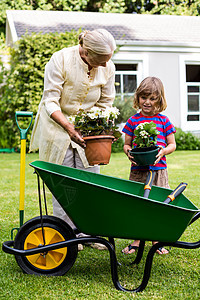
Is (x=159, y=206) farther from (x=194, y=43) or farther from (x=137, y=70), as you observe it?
(x=194, y=43)

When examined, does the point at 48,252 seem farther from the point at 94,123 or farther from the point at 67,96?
the point at 67,96

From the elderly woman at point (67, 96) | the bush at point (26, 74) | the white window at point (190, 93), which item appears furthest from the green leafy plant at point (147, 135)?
the white window at point (190, 93)

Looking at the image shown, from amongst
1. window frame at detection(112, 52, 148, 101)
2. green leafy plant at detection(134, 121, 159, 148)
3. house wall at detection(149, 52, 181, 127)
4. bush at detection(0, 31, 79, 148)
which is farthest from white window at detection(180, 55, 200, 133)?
green leafy plant at detection(134, 121, 159, 148)

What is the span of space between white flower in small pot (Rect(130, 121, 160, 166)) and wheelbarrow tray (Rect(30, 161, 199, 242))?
1.14 ft

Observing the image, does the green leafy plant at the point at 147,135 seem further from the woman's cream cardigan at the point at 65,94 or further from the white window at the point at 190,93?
the white window at the point at 190,93

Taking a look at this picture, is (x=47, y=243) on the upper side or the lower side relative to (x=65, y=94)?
lower

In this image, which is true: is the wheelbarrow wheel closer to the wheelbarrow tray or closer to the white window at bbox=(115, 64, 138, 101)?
the wheelbarrow tray

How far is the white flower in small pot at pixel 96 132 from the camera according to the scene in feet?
7.85

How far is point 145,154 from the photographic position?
241cm

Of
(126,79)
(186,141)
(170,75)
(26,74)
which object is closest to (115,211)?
(26,74)

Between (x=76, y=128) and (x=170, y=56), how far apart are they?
27.7ft

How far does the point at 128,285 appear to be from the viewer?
89.0 inches

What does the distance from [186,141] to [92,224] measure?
780cm

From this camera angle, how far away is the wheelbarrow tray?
2.06m
